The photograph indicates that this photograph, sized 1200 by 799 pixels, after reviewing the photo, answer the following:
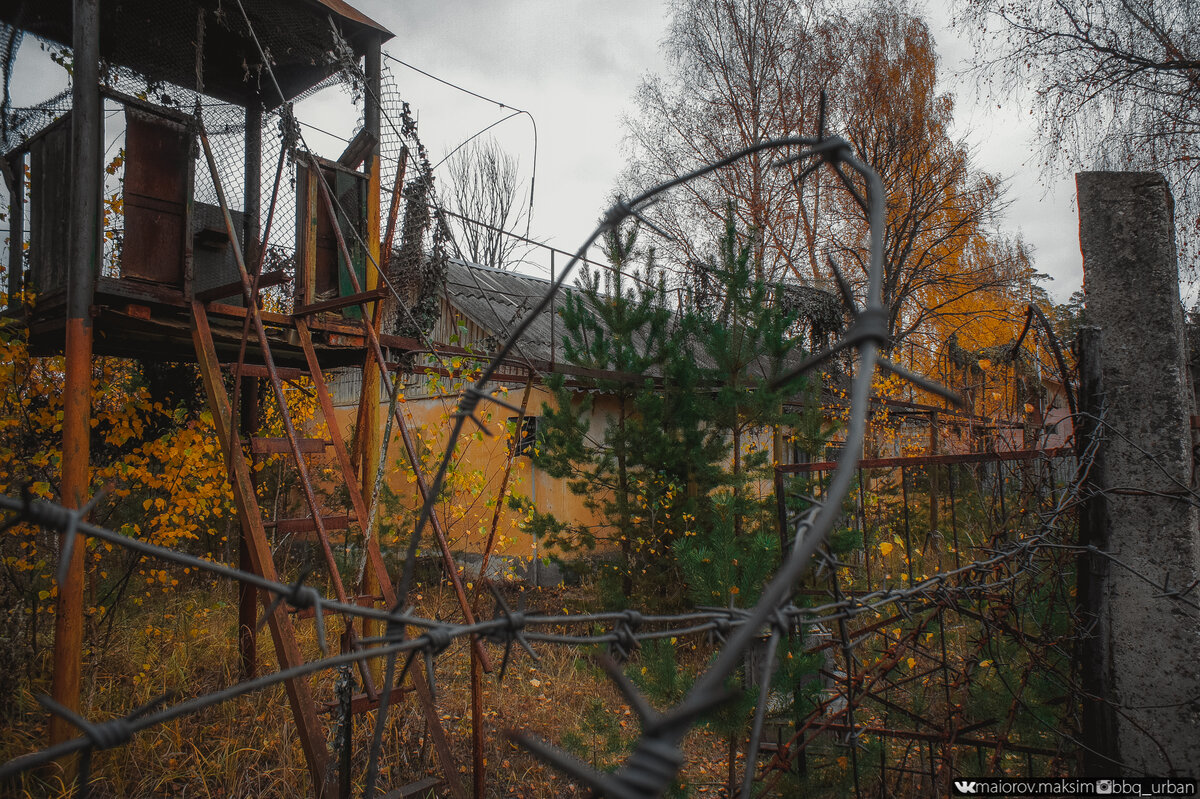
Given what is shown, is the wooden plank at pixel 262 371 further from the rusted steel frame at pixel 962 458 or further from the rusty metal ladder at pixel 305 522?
the rusted steel frame at pixel 962 458

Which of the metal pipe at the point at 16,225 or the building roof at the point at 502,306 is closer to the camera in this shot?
the metal pipe at the point at 16,225

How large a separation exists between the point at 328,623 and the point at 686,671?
160 inches

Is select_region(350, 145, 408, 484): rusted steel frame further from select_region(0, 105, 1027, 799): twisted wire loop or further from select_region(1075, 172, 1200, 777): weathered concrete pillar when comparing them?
select_region(1075, 172, 1200, 777): weathered concrete pillar

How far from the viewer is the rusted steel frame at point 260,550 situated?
3.30 m

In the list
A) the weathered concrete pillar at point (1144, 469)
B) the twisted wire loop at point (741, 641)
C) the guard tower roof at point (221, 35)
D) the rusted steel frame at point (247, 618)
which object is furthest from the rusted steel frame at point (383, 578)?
the twisted wire loop at point (741, 641)

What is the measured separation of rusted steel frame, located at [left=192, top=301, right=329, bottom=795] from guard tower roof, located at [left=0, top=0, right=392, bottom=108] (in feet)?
6.82

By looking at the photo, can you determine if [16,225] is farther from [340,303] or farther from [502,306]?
[502,306]

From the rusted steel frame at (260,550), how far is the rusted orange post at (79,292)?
0.57m

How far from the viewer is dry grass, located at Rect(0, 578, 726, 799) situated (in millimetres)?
3881

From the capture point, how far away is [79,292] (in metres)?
3.82

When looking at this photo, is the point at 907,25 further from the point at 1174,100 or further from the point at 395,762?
the point at 395,762

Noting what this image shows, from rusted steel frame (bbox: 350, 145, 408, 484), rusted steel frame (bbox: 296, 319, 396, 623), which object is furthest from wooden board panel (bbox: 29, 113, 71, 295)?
rusted steel frame (bbox: 350, 145, 408, 484)

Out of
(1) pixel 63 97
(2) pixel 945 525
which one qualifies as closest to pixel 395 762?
(1) pixel 63 97

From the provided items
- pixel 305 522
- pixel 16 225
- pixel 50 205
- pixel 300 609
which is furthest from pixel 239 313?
pixel 300 609
